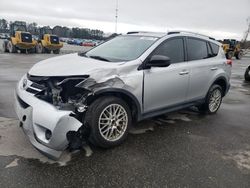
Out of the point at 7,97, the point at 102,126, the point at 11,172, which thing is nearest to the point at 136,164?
the point at 102,126

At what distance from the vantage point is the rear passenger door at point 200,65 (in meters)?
5.34

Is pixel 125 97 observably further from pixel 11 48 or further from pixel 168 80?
pixel 11 48

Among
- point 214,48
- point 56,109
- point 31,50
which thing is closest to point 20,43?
point 31,50

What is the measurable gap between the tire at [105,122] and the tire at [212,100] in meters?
2.45

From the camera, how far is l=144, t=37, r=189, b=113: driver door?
14.6 feet

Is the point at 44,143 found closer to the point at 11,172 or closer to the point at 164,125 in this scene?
the point at 11,172

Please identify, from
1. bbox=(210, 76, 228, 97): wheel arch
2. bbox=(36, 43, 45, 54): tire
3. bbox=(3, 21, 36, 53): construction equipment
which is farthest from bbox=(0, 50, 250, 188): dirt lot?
bbox=(36, 43, 45, 54): tire

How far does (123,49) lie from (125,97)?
105cm

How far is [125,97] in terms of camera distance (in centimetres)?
420

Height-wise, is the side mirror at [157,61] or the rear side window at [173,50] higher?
the rear side window at [173,50]

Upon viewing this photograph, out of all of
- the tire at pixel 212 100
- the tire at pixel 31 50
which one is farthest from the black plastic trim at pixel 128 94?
the tire at pixel 31 50

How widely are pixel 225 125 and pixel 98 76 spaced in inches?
120

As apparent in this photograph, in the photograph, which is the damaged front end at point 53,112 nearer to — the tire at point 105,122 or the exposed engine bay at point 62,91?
the exposed engine bay at point 62,91

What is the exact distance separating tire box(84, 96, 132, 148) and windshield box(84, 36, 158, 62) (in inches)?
31.0
